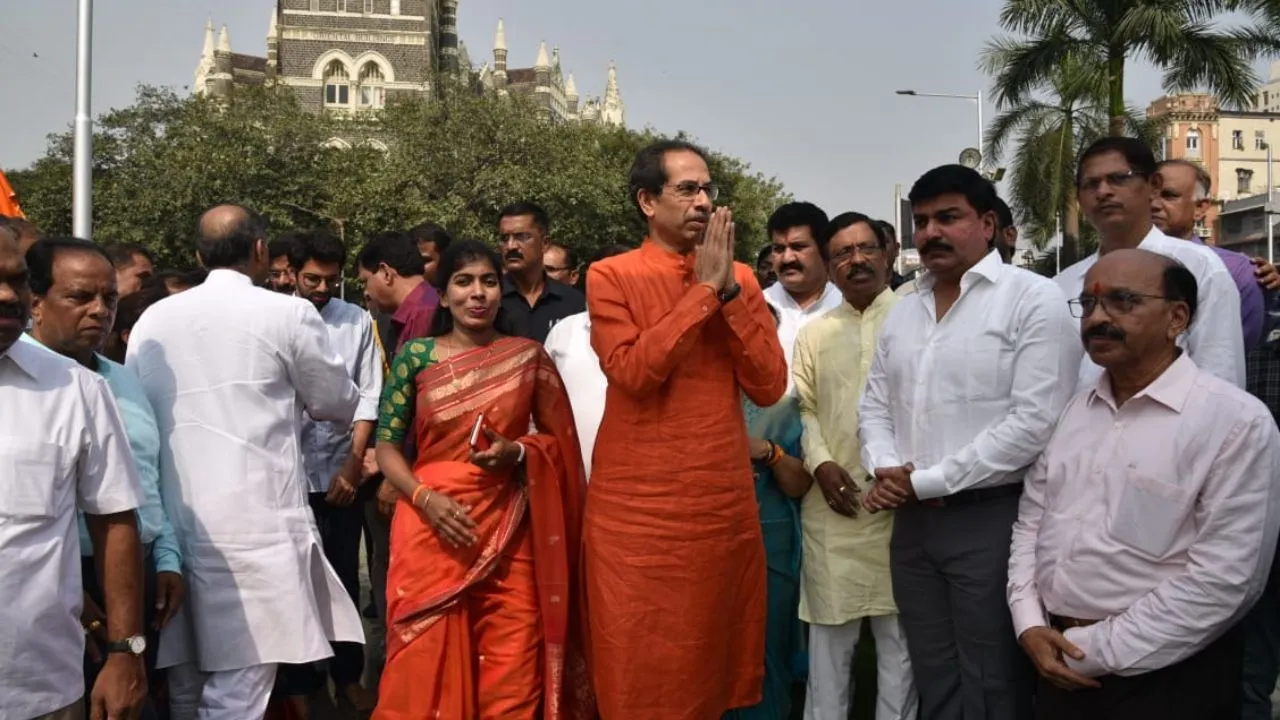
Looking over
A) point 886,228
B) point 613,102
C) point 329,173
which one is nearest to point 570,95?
point 613,102

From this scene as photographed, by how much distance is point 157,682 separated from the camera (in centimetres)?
380

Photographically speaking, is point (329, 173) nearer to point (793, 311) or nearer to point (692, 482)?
point (793, 311)

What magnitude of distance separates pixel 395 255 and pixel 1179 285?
3962 mm

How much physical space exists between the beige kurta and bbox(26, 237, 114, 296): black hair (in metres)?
2.46

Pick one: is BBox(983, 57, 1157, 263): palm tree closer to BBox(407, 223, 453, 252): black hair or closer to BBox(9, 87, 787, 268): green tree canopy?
BBox(9, 87, 787, 268): green tree canopy

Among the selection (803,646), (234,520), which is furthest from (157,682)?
(803,646)

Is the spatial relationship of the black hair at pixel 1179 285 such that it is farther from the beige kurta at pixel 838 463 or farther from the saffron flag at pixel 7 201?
the saffron flag at pixel 7 201

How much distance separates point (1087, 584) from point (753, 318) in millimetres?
1156

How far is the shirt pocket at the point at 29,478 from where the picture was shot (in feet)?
7.93

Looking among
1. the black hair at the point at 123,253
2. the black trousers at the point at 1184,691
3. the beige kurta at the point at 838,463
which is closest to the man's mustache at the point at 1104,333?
the black trousers at the point at 1184,691

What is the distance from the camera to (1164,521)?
2.81 m

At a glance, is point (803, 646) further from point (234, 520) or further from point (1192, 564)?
point (234, 520)

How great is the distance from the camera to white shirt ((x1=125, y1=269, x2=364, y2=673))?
3.63 metres

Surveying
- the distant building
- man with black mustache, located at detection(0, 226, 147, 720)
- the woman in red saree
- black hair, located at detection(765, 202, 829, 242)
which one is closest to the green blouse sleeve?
the woman in red saree
